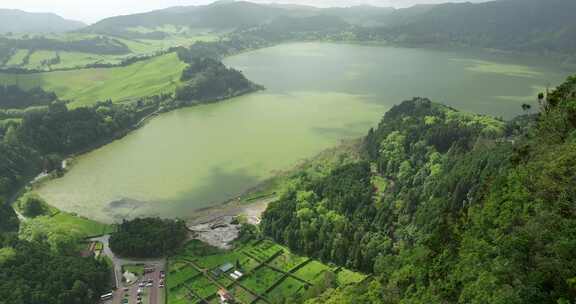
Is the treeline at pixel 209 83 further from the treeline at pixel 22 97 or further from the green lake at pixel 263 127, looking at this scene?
the treeline at pixel 22 97

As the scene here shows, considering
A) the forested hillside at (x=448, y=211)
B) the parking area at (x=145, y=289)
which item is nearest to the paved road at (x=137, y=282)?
the parking area at (x=145, y=289)

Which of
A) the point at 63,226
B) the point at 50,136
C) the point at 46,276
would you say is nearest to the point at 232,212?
the point at 63,226

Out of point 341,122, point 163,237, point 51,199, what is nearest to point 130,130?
point 51,199

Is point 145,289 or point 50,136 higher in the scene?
point 50,136

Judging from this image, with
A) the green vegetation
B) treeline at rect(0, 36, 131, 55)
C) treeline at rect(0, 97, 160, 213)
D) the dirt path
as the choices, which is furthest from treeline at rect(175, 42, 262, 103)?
the green vegetation

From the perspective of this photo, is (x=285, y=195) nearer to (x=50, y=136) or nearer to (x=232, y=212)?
(x=232, y=212)
